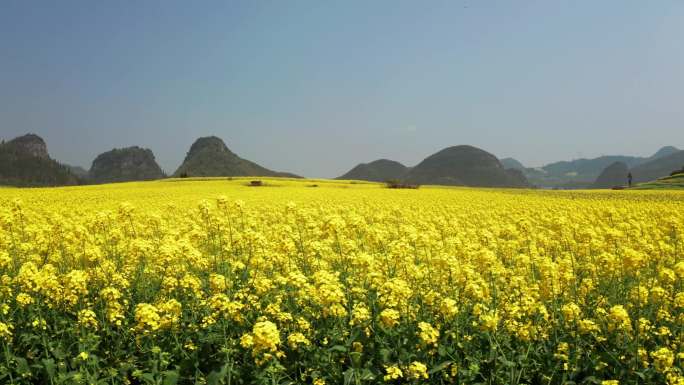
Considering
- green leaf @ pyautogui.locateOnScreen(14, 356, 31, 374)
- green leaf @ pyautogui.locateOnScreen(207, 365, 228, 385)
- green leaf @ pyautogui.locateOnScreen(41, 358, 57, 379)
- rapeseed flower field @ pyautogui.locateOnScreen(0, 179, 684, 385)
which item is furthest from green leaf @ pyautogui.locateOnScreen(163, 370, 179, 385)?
green leaf @ pyautogui.locateOnScreen(14, 356, 31, 374)

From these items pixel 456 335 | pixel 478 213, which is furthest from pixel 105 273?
pixel 478 213

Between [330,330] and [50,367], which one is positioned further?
[330,330]

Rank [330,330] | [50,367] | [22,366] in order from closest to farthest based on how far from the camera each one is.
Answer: [50,367] < [22,366] < [330,330]

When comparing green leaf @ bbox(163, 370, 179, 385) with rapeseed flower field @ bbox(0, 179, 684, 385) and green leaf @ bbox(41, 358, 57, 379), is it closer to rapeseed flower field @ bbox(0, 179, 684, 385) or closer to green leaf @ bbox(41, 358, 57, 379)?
rapeseed flower field @ bbox(0, 179, 684, 385)

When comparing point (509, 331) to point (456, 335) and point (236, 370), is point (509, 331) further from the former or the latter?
point (236, 370)

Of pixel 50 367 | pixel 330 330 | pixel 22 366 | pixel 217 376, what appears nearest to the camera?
pixel 217 376

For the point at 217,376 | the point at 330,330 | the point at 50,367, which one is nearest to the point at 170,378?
the point at 217,376

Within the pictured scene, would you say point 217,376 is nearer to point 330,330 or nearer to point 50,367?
point 330,330

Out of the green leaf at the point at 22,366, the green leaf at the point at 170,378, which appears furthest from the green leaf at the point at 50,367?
the green leaf at the point at 170,378

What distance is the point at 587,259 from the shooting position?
32.0 ft

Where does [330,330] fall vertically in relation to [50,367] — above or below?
above

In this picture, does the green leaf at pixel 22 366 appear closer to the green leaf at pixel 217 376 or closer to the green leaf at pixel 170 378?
the green leaf at pixel 170 378

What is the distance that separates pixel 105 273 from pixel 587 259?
10.2 m

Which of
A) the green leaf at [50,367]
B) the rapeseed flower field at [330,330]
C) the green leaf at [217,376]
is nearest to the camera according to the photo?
the green leaf at [217,376]
